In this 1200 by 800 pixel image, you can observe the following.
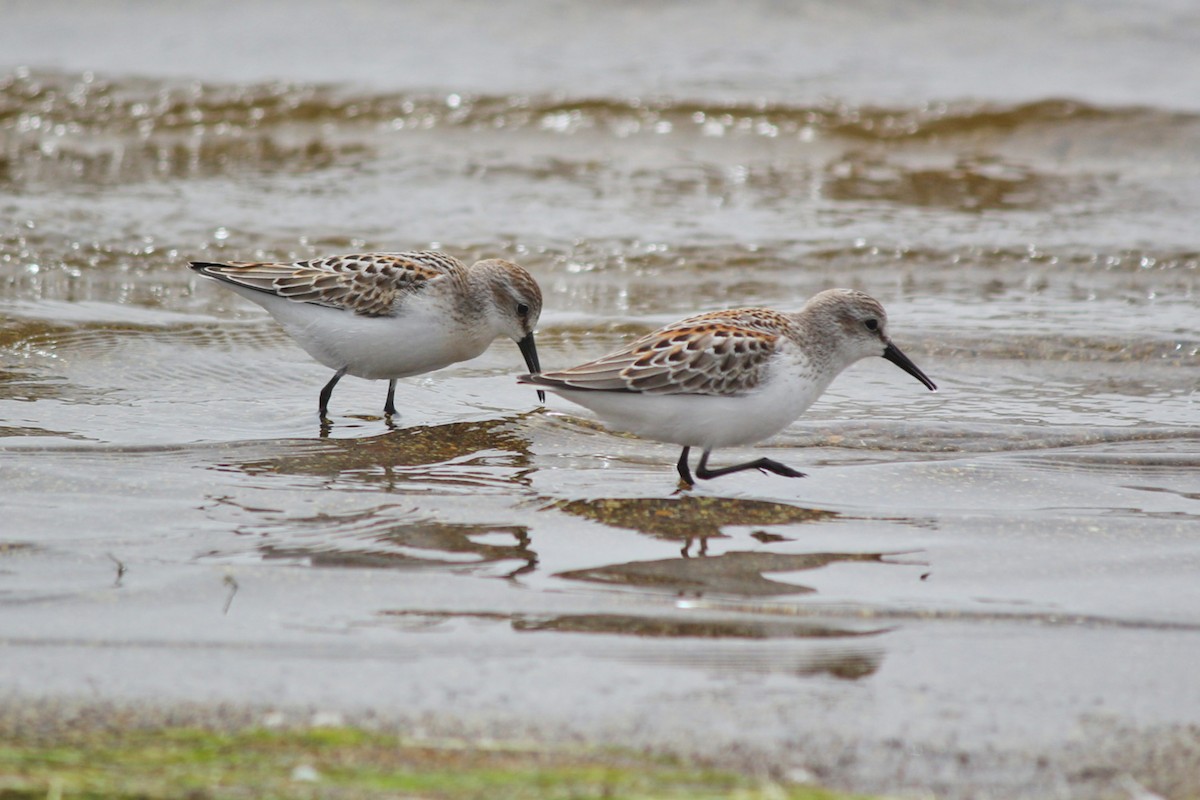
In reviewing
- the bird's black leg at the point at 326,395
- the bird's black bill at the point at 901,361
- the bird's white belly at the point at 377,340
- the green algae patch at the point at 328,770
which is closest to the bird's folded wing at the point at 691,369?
the bird's black bill at the point at 901,361

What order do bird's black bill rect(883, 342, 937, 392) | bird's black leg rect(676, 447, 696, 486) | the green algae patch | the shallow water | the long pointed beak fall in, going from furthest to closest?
the long pointed beak, bird's black bill rect(883, 342, 937, 392), bird's black leg rect(676, 447, 696, 486), the shallow water, the green algae patch

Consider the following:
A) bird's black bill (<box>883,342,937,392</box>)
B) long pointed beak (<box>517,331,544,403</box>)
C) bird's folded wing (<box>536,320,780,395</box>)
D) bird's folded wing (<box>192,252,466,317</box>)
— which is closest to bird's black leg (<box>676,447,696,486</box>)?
bird's folded wing (<box>536,320,780,395</box>)

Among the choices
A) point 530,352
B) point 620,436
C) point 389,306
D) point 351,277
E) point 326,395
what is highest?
point 351,277

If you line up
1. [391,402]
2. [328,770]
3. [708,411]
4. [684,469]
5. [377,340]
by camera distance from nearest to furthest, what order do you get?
[328,770], [708,411], [684,469], [377,340], [391,402]

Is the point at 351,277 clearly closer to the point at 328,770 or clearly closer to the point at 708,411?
the point at 708,411

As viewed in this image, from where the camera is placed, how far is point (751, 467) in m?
6.15

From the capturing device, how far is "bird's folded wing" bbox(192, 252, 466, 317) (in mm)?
7281

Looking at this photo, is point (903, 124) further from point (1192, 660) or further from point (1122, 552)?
point (1192, 660)

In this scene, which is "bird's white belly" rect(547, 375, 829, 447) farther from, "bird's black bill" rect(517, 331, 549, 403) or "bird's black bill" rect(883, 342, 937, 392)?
"bird's black bill" rect(517, 331, 549, 403)

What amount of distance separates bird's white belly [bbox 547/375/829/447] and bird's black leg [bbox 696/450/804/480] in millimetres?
102

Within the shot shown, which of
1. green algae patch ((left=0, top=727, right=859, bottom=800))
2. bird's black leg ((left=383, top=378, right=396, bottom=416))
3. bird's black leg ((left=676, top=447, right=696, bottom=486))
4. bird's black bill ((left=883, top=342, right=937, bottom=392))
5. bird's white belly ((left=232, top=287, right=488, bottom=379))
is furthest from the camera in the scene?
bird's black leg ((left=383, top=378, right=396, bottom=416))

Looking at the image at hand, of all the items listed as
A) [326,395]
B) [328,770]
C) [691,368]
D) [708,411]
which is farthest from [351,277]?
[328,770]

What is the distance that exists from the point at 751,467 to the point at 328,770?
3.15m

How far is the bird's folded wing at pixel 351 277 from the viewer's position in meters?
7.28
